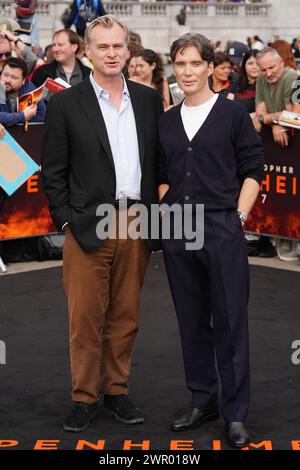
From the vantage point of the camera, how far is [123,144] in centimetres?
587

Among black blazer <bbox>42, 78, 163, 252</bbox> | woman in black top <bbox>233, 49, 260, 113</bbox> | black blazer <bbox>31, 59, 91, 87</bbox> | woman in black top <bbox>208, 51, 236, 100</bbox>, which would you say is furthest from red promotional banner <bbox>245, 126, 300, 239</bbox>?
black blazer <bbox>42, 78, 163, 252</bbox>

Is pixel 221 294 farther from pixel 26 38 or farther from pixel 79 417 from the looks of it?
pixel 26 38

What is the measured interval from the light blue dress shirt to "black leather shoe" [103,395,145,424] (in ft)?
3.70

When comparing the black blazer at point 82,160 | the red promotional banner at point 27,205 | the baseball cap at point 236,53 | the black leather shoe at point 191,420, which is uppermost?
the baseball cap at point 236,53

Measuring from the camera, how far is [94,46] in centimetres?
574

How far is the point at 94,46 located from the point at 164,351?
251 centimetres

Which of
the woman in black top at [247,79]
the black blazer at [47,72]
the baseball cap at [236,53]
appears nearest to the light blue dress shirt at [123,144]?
the black blazer at [47,72]

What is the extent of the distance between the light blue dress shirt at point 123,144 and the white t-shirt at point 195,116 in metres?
0.31

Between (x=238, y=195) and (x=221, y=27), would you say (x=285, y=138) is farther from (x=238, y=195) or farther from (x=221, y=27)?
(x=221, y=27)

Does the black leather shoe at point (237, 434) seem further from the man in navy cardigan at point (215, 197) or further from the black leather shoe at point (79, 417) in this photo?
the black leather shoe at point (79, 417)

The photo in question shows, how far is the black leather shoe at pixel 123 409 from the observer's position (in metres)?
6.07

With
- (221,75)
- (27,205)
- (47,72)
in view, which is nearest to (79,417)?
(27,205)
